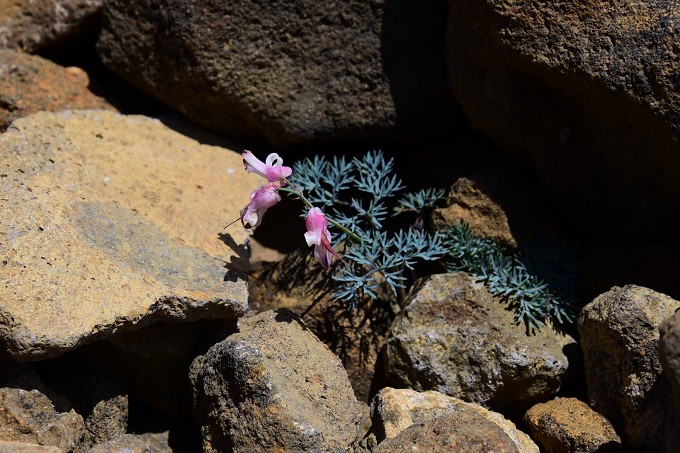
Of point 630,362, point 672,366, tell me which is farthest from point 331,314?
point 672,366

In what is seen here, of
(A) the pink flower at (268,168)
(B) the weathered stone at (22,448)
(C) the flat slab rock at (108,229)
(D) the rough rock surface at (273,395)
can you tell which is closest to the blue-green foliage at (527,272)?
(D) the rough rock surface at (273,395)

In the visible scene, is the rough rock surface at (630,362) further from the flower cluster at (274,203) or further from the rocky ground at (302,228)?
the flower cluster at (274,203)

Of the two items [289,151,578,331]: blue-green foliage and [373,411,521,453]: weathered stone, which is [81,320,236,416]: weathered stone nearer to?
[289,151,578,331]: blue-green foliage

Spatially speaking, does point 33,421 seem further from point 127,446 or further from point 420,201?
point 420,201

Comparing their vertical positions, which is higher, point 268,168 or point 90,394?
point 268,168

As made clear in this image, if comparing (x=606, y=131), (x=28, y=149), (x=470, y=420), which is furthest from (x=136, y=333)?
(x=606, y=131)
